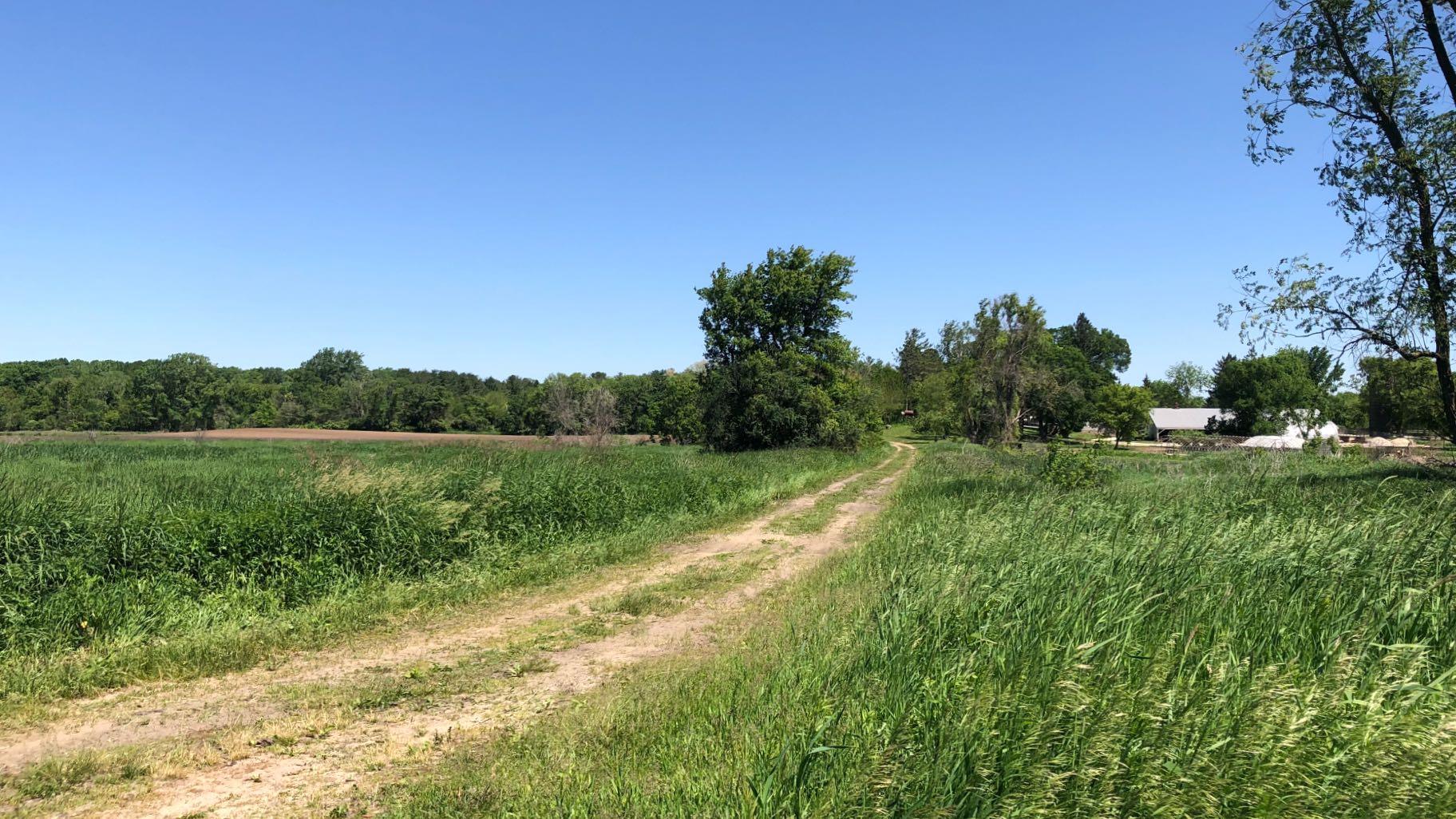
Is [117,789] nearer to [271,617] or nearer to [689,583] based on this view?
[271,617]

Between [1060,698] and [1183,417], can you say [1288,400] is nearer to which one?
[1183,417]

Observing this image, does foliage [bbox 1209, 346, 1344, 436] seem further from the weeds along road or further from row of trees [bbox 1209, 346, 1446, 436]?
the weeds along road

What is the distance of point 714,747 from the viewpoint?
398 cm

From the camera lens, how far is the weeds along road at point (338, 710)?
14.1ft

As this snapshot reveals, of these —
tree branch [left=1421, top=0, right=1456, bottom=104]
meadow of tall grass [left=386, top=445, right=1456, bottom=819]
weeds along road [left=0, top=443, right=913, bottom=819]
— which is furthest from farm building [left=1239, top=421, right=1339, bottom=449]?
weeds along road [left=0, top=443, right=913, bottom=819]

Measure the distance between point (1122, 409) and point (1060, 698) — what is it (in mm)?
86672

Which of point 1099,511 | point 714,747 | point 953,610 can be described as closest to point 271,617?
point 714,747

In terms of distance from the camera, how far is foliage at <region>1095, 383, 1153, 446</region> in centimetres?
7912

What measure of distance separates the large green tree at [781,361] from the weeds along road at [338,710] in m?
24.9

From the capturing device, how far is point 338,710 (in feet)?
18.2

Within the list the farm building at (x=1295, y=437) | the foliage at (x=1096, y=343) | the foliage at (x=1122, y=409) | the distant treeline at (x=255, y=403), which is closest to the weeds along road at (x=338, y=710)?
the distant treeline at (x=255, y=403)

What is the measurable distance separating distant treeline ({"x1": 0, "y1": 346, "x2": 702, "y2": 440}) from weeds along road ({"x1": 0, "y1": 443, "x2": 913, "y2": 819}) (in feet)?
→ 213

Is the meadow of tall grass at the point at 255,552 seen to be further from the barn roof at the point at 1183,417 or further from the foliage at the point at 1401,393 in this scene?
the barn roof at the point at 1183,417

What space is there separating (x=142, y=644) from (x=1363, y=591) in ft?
33.5
